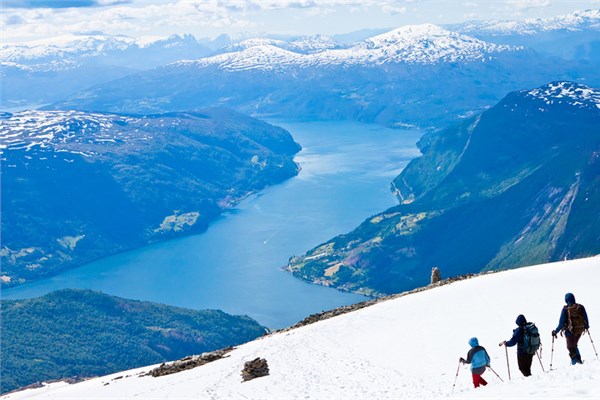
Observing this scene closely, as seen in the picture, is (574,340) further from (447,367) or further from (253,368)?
(253,368)

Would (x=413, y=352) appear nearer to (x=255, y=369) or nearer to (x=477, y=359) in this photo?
(x=255, y=369)

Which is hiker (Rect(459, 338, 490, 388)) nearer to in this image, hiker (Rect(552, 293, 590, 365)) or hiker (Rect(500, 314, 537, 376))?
hiker (Rect(500, 314, 537, 376))

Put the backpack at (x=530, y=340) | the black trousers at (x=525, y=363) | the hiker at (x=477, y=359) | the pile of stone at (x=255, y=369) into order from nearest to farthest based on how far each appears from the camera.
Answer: the backpack at (x=530, y=340), the black trousers at (x=525, y=363), the hiker at (x=477, y=359), the pile of stone at (x=255, y=369)

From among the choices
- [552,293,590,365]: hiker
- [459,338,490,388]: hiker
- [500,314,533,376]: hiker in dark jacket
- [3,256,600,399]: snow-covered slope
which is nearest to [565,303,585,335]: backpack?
[552,293,590,365]: hiker

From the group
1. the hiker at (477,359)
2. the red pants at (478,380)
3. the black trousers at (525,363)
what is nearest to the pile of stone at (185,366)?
the red pants at (478,380)

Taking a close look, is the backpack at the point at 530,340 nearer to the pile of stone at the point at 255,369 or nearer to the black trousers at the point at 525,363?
the black trousers at the point at 525,363
